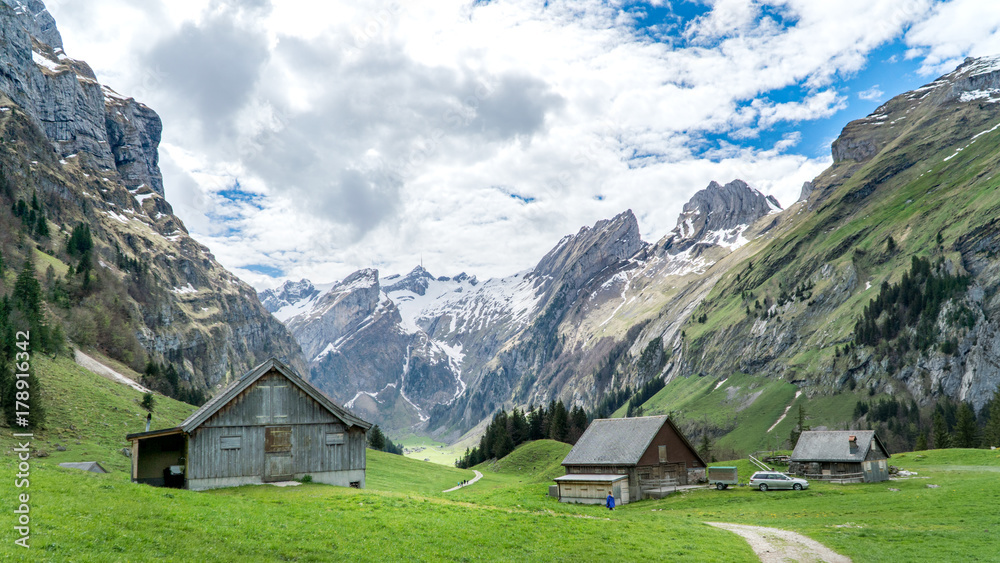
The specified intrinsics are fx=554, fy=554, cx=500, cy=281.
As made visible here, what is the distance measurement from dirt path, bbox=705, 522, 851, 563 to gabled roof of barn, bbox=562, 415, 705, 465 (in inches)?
1035

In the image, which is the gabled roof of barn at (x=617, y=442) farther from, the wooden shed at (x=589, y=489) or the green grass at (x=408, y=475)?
the green grass at (x=408, y=475)

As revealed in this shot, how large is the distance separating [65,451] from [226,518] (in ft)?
121

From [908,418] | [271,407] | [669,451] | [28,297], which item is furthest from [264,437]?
[908,418]

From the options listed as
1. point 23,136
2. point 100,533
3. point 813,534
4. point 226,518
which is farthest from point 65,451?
point 23,136

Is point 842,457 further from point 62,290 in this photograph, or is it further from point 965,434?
point 62,290

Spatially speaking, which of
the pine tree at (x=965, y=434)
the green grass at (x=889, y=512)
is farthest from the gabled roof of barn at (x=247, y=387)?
the pine tree at (x=965, y=434)

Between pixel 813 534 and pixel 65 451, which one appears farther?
pixel 65 451

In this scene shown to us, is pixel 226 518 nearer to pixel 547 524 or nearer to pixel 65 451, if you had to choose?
pixel 547 524

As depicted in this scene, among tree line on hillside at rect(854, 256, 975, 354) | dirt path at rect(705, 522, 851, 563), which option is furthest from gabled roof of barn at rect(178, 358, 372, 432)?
tree line on hillside at rect(854, 256, 975, 354)

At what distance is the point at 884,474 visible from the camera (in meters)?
67.9

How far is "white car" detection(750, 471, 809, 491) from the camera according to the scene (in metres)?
59.7

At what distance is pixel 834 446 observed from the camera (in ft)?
229

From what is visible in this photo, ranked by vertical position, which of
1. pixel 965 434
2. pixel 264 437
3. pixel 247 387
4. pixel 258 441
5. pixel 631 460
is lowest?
pixel 965 434

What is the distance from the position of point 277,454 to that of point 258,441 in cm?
164
